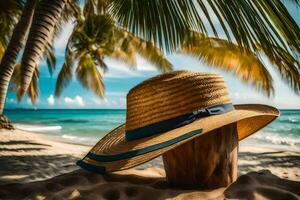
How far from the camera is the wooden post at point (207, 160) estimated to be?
174 cm

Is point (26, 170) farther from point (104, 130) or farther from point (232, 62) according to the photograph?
point (104, 130)

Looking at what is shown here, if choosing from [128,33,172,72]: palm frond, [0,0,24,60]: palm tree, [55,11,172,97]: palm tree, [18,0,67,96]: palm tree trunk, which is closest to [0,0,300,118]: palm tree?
[18,0,67,96]: palm tree trunk

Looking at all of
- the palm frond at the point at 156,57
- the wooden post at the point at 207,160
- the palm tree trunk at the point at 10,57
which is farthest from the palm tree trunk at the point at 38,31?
the palm frond at the point at 156,57

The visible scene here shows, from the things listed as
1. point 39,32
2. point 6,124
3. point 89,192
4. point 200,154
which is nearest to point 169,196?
point 200,154

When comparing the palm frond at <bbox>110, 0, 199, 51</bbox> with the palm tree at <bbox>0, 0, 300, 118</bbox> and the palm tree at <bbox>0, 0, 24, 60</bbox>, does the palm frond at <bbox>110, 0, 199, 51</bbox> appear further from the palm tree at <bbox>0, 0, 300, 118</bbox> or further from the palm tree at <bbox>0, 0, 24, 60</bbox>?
the palm tree at <bbox>0, 0, 24, 60</bbox>

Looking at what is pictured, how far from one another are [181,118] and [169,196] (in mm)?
471

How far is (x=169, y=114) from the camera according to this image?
1730 millimetres

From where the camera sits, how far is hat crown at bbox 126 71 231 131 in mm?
1729

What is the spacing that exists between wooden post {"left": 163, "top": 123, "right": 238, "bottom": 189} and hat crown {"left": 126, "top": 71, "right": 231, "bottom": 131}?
21 centimetres

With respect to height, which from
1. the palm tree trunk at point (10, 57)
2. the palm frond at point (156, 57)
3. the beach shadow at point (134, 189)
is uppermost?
the palm frond at point (156, 57)

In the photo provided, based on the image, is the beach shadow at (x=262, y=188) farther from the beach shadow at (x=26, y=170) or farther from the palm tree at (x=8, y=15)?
the palm tree at (x=8, y=15)

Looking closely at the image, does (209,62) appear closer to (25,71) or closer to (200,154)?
(25,71)

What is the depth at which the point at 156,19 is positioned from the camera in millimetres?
2740

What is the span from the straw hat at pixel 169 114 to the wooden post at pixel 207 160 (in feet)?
0.52
